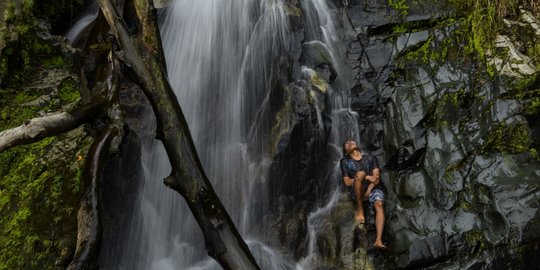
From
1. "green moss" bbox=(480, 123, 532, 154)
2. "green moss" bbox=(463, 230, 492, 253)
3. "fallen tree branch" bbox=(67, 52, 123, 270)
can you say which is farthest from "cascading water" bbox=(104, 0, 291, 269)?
"green moss" bbox=(480, 123, 532, 154)

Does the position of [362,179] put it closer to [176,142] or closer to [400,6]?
[176,142]

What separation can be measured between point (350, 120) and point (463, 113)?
168 centimetres

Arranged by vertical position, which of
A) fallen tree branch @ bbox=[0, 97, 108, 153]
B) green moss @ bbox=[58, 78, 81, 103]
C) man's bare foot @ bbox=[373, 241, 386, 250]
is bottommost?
man's bare foot @ bbox=[373, 241, 386, 250]

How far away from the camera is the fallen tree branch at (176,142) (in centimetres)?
382

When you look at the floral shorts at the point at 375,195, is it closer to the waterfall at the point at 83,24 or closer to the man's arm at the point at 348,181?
the man's arm at the point at 348,181

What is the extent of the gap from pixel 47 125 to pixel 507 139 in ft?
19.3

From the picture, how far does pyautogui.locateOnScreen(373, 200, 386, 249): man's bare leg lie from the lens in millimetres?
5399

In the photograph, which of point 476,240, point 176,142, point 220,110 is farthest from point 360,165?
point 176,142

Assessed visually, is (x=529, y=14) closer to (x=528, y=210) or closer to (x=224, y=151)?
(x=528, y=210)

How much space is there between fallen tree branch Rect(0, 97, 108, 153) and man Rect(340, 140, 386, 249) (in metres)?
3.23

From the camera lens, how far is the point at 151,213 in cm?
612

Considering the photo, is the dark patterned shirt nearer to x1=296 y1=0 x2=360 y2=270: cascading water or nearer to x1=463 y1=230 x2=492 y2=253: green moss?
x1=296 y1=0 x2=360 y2=270: cascading water

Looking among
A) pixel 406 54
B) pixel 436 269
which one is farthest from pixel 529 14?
pixel 436 269

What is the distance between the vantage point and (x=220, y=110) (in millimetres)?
7117
